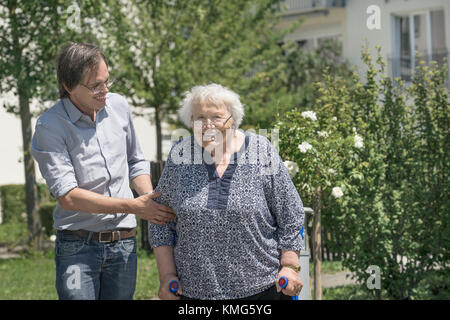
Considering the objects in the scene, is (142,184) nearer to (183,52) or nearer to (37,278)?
(37,278)

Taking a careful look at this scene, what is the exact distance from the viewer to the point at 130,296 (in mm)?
3309

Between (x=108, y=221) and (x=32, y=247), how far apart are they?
8516mm

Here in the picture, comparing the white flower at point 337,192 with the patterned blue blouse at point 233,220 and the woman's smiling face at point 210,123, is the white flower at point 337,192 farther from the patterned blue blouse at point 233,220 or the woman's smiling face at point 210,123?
the woman's smiling face at point 210,123

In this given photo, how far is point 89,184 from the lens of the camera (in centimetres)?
309

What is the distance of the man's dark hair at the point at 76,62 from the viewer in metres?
3.01

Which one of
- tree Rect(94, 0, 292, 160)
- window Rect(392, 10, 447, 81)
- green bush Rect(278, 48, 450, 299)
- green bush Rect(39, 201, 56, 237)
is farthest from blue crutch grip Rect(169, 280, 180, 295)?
window Rect(392, 10, 447, 81)

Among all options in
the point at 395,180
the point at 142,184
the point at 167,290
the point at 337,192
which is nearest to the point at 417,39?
the point at 395,180

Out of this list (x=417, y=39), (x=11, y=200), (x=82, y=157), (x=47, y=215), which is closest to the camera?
(x=82, y=157)

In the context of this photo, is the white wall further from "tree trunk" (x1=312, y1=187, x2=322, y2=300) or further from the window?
"tree trunk" (x1=312, y1=187, x2=322, y2=300)

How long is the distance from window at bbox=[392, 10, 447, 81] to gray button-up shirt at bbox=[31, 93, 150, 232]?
51.8 feet

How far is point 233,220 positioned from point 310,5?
1903 centimetres

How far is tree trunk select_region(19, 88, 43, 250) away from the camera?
1110 centimetres
